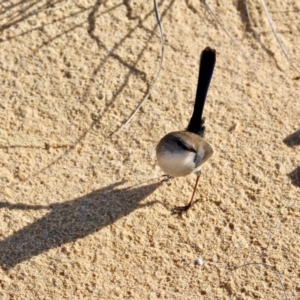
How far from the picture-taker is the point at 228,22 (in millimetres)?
5637

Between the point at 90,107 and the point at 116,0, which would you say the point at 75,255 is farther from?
the point at 116,0

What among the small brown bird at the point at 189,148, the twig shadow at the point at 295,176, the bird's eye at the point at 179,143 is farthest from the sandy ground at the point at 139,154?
the bird's eye at the point at 179,143

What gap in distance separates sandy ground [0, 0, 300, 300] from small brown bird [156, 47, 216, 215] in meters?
0.30

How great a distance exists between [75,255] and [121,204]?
533 mm

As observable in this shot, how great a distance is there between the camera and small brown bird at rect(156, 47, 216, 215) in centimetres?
439

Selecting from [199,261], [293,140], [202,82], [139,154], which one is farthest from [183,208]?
[293,140]

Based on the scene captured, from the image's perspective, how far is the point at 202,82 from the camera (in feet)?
15.1

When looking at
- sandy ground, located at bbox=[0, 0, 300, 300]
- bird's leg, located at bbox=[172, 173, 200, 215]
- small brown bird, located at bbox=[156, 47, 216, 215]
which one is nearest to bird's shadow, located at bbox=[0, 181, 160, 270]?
sandy ground, located at bbox=[0, 0, 300, 300]

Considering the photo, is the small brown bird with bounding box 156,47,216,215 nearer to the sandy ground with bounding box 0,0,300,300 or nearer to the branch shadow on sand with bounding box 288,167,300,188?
the sandy ground with bounding box 0,0,300,300

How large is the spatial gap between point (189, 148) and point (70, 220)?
1.02 m

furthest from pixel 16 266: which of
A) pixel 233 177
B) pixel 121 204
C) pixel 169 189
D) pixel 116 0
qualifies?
pixel 116 0

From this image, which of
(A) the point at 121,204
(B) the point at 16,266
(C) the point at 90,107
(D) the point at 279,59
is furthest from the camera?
(D) the point at 279,59

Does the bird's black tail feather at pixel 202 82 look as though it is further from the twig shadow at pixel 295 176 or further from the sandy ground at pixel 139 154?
the twig shadow at pixel 295 176

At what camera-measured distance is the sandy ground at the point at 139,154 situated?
4309 millimetres
